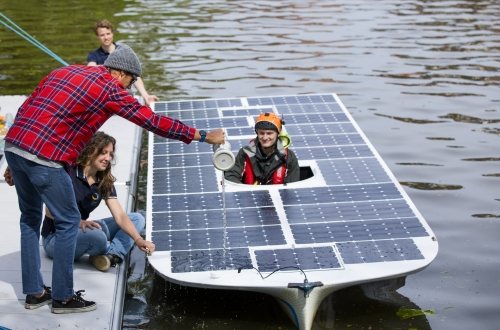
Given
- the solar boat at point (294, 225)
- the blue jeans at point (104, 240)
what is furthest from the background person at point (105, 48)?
the blue jeans at point (104, 240)

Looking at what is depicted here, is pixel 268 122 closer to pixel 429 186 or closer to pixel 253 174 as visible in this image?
pixel 253 174

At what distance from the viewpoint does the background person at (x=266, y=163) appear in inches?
471

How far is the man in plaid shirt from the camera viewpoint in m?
8.64

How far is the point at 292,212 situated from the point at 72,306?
2846 millimetres

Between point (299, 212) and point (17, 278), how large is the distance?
125 inches

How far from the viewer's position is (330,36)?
84.4ft

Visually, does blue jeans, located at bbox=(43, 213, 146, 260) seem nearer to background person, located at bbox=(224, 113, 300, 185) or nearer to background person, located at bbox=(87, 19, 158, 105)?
background person, located at bbox=(224, 113, 300, 185)

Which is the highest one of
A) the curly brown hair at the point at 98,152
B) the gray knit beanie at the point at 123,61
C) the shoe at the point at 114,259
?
the gray knit beanie at the point at 123,61

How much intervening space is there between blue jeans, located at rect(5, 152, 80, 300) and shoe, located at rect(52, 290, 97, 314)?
7 cm

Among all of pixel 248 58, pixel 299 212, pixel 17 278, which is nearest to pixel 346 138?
pixel 299 212

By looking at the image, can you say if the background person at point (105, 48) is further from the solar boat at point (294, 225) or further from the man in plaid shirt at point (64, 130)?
the man in plaid shirt at point (64, 130)

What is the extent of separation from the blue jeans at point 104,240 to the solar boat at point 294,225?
1.21 feet

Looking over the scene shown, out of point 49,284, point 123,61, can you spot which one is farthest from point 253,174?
point 123,61

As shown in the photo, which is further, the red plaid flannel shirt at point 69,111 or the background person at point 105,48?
the background person at point 105,48
